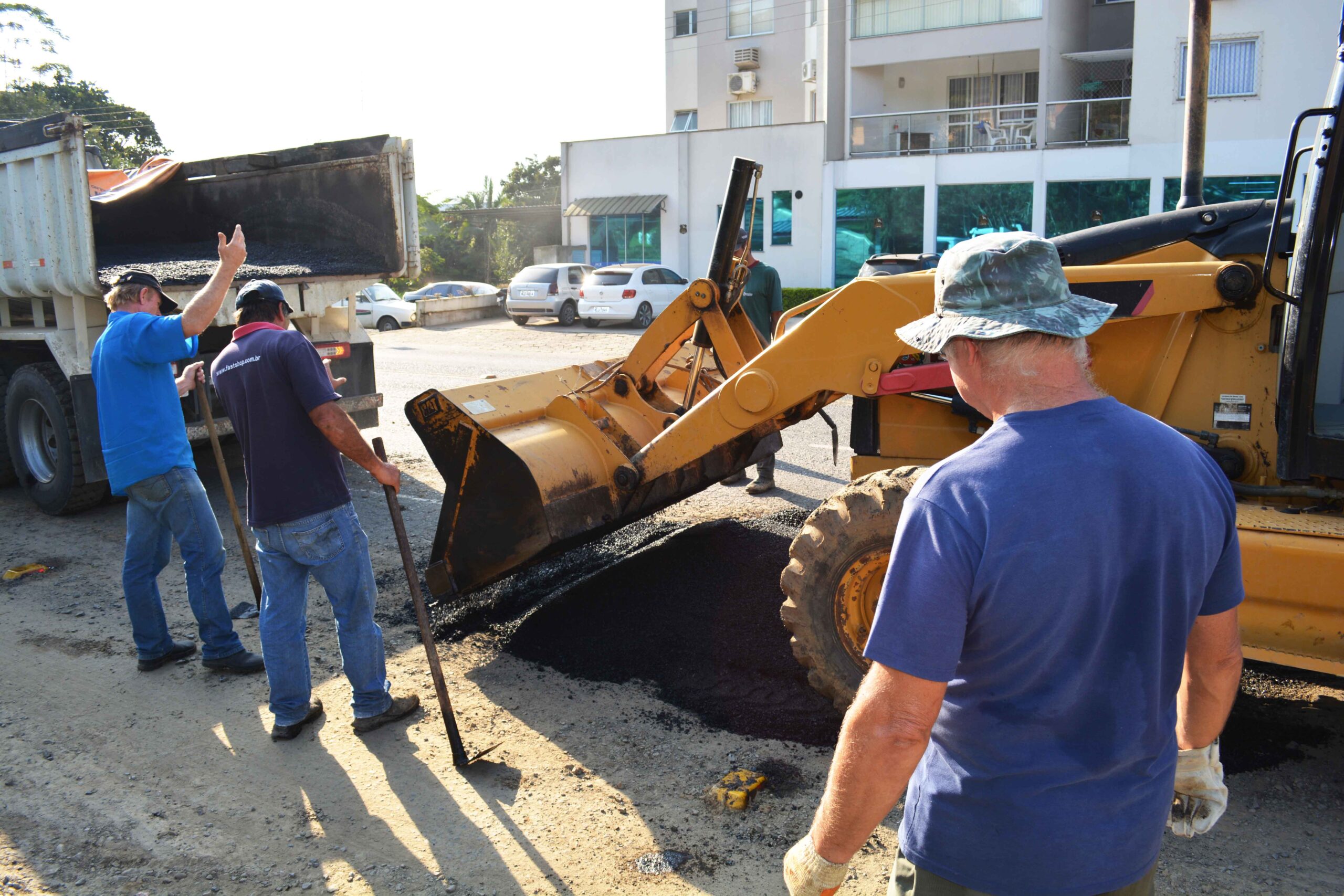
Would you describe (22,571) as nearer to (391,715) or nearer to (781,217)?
(391,715)

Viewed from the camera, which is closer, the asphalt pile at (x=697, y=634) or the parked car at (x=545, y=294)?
the asphalt pile at (x=697, y=634)

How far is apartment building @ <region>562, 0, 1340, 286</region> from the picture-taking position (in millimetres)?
20734

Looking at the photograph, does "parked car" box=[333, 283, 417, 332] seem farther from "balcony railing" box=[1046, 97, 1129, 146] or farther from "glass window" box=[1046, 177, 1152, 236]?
"balcony railing" box=[1046, 97, 1129, 146]

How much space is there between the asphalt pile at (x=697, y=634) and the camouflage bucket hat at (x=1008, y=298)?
8.18 feet

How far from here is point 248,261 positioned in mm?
7938

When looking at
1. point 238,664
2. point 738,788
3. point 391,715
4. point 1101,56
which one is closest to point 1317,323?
point 738,788

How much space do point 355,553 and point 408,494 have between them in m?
3.73

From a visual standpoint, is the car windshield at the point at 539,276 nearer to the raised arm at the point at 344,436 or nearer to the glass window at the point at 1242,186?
the glass window at the point at 1242,186

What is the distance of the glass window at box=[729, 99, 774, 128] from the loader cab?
31761mm

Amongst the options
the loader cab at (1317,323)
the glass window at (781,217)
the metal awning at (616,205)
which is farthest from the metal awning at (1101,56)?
the loader cab at (1317,323)

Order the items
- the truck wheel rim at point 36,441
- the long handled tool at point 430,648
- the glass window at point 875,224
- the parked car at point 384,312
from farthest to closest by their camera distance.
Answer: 1. the glass window at point 875,224
2. the parked car at point 384,312
3. the truck wheel rim at point 36,441
4. the long handled tool at point 430,648

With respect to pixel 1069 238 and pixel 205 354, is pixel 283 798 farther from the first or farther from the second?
pixel 205 354

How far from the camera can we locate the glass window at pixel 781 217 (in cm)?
2688

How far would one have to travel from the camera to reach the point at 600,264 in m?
30.9
